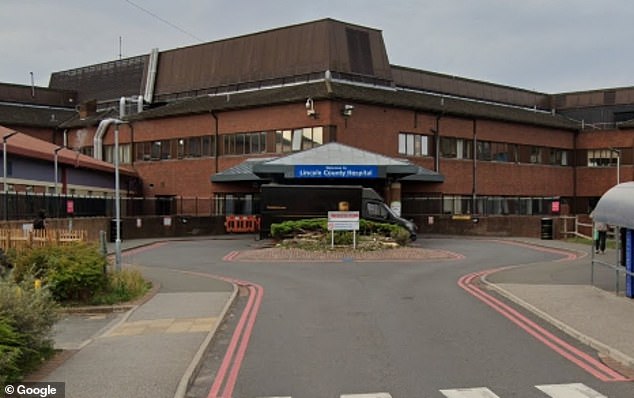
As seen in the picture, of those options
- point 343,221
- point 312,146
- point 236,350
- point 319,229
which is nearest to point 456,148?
point 312,146

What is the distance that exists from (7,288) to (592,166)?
57.2 meters

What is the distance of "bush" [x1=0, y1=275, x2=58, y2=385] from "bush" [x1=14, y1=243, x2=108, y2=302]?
4999 millimetres

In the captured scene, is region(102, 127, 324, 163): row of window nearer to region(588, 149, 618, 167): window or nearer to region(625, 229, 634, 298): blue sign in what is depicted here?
region(588, 149, 618, 167): window

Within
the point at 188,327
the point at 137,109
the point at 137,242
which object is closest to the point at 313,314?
the point at 188,327

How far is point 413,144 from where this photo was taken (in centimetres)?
4844

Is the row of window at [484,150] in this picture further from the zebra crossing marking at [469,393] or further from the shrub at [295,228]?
the zebra crossing marking at [469,393]

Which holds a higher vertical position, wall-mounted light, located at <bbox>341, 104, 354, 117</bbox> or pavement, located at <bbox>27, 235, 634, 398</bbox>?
wall-mounted light, located at <bbox>341, 104, 354, 117</bbox>

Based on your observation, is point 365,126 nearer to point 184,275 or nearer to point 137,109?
point 137,109

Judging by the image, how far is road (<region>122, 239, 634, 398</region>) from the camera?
8.23 m

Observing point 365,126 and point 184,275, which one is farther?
point 365,126

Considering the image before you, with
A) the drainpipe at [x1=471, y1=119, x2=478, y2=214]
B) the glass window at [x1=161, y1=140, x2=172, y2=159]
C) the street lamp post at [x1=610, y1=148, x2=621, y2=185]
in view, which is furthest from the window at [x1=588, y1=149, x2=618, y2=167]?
the glass window at [x1=161, y1=140, x2=172, y2=159]

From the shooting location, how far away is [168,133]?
2092 inches

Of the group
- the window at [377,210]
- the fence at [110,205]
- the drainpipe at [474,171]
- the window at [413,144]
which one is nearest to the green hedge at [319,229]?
the window at [377,210]

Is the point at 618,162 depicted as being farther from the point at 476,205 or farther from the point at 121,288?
the point at 121,288
